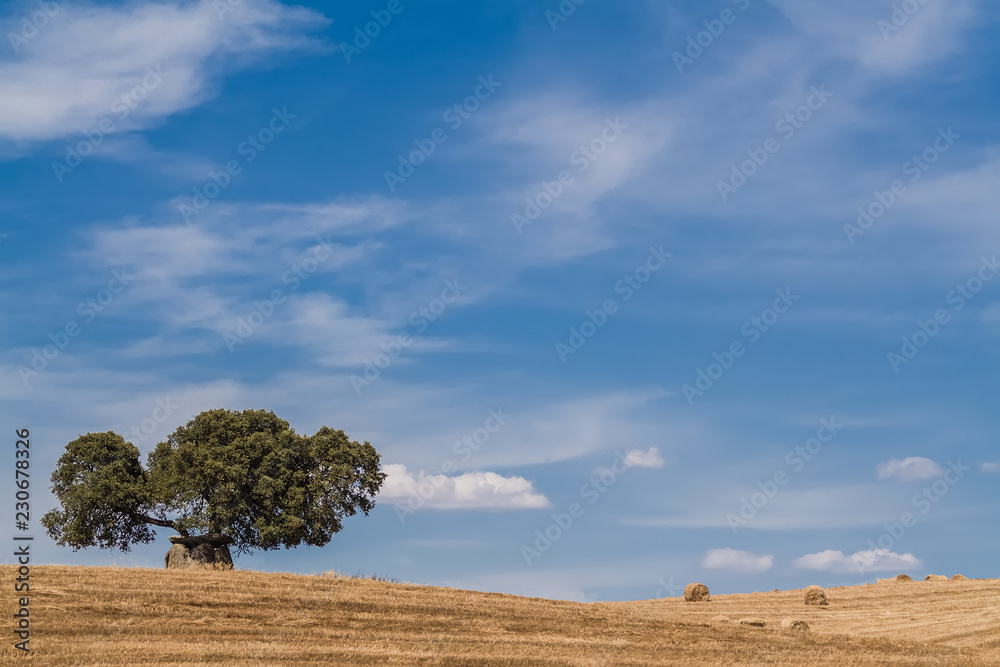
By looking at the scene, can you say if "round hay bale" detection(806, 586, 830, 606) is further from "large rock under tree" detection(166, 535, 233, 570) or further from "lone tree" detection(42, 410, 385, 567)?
"large rock under tree" detection(166, 535, 233, 570)

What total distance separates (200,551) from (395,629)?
77.3 ft

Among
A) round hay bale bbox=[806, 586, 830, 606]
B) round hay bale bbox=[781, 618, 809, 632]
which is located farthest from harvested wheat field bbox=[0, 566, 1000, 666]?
round hay bale bbox=[806, 586, 830, 606]

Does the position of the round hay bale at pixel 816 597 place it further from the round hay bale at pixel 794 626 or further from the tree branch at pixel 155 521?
the tree branch at pixel 155 521

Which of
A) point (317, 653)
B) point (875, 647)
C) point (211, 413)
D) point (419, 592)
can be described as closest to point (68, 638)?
point (317, 653)

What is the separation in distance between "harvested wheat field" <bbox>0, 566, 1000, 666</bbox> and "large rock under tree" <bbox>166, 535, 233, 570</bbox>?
13.3 m

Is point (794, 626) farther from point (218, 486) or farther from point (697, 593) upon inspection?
point (218, 486)

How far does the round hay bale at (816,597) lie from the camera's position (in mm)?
39469

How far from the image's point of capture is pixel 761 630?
28.9m

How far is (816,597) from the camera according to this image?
130 ft

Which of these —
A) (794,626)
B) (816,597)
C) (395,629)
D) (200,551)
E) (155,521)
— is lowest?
(395,629)

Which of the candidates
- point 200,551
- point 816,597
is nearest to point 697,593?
point 816,597

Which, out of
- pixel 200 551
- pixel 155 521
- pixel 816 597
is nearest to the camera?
pixel 816 597

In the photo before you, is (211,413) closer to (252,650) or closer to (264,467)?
Answer: (264,467)

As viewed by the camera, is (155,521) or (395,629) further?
(155,521)
